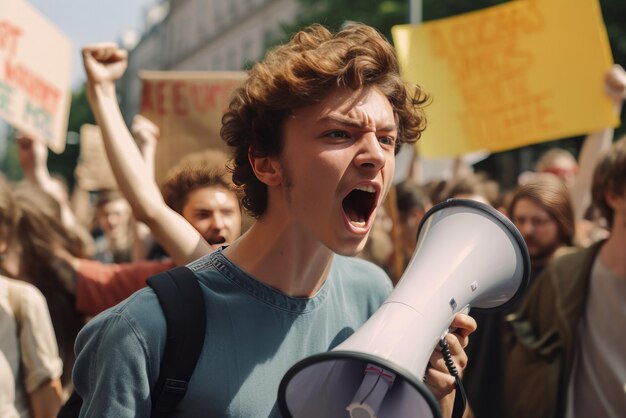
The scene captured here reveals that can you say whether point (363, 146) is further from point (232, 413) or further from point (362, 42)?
point (232, 413)

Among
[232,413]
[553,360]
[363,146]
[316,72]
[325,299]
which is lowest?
[553,360]

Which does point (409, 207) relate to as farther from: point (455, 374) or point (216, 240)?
point (455, 374)

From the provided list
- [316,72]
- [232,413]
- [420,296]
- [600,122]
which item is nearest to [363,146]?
[316,72]

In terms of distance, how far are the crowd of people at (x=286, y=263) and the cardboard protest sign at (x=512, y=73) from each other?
0.67 feet

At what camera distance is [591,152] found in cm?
455

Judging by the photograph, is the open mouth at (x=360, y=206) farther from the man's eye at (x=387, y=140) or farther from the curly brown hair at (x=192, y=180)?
the curly brown hair at (x=192, y=180)

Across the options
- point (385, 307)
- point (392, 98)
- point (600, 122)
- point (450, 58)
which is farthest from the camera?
point (450, 58)

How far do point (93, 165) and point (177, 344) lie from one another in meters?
5.93

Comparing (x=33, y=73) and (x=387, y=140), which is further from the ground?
(x=33, y=73)

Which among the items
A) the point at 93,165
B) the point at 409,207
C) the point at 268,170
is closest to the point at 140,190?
the point at 268,170

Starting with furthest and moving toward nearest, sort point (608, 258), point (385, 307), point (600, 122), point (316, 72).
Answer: point (600, 122)
point (608, 258)
point (316, 72)
point (385, 307)

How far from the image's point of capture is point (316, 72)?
1.74m

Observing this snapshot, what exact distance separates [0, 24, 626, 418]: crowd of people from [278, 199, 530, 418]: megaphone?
0.11 meters

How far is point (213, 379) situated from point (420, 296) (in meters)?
0.43
